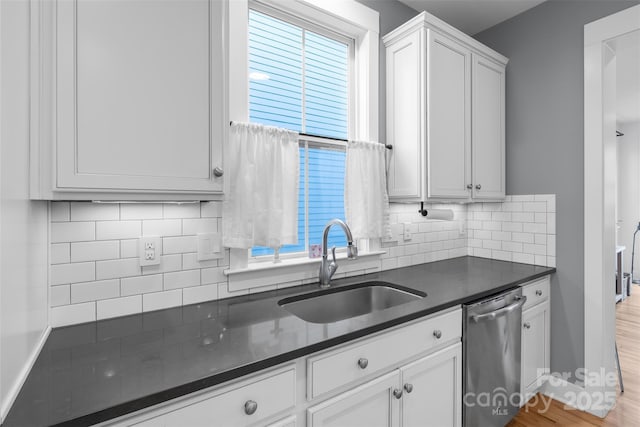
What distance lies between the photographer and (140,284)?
1.36 m

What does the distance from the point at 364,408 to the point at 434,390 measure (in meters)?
0.45

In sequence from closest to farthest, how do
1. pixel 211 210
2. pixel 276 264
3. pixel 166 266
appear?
pixel 166 266, pixel 211 210, pixel 276 264

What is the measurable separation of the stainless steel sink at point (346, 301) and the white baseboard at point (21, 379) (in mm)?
871

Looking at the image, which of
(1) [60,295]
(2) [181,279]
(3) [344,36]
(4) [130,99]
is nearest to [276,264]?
(2) [181,279]

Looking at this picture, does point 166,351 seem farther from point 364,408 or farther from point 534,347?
point 534,347

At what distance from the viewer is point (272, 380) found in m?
1.01

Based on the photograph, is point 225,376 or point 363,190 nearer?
point 225,376

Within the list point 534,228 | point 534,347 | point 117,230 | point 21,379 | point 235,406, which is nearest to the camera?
point 21,379

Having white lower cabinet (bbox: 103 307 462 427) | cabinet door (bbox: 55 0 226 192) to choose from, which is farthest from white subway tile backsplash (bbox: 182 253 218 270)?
white lower cabinet (bbox: 103 307 462 427)

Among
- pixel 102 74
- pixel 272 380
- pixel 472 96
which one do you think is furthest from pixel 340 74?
pixel 272 380

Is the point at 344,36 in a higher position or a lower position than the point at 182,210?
higher

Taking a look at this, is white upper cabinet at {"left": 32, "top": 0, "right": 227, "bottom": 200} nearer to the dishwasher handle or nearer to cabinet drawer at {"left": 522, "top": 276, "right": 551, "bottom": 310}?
the dishwasher handle

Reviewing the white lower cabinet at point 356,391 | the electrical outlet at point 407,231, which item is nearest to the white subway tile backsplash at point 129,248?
the white lower cabinet at point 356,391

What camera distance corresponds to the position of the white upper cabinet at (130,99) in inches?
37.4
